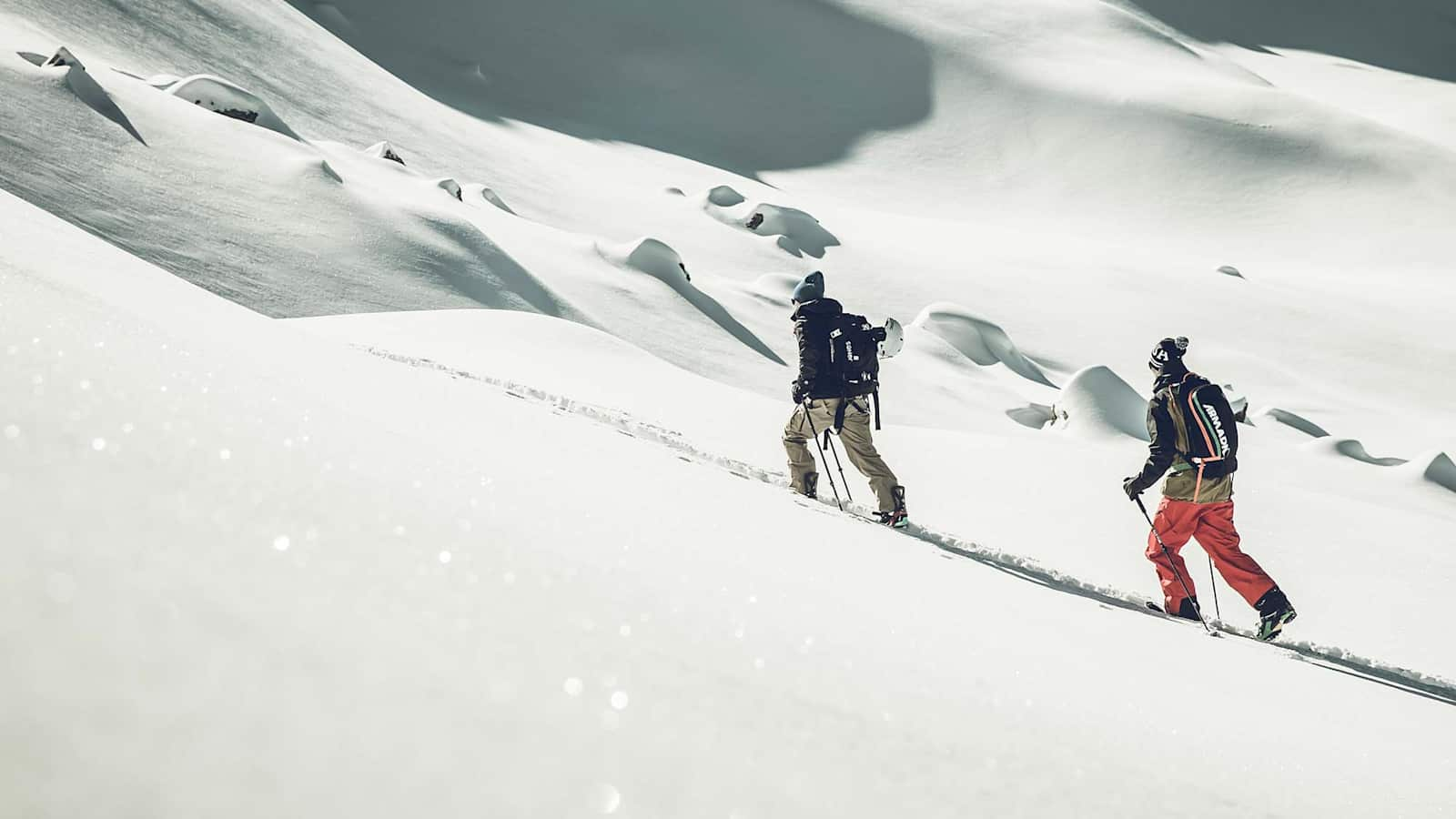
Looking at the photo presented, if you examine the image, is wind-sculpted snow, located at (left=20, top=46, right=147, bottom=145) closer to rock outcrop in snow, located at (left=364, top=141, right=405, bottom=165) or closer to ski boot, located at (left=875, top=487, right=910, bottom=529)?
rock outcrop in snow, located at (left=364, top=141, right=405, bottom=165)

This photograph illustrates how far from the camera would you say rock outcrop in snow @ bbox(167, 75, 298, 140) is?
25203 mm

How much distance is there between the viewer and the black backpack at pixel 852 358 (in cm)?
669

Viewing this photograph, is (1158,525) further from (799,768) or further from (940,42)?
(940,42)

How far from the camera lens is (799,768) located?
1543 mm

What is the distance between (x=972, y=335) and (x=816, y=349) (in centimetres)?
2585

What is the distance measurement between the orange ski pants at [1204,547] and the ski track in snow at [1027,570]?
0.69ft

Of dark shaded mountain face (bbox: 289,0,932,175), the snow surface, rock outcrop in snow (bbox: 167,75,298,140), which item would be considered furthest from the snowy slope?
dark shaded mountain face (bbox: 289,0,932,175)

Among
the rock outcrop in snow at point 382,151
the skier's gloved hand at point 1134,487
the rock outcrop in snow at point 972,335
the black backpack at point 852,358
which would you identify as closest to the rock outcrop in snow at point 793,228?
the rock outcrop in snow at point 972,335

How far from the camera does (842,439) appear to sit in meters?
6.84

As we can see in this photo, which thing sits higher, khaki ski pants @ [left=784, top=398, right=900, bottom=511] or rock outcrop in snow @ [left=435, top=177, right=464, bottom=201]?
khaki ski pants @ [left=784, top=398, right=900, bottom=511]

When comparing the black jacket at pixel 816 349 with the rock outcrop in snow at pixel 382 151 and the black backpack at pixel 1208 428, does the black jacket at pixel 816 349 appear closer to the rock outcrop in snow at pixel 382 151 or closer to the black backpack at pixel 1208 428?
the black backpack at pixel 1208 428

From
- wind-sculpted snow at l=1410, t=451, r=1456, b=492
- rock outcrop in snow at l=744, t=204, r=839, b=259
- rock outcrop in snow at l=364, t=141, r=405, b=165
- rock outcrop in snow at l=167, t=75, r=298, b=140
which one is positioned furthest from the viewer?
rock outcrop in snow at l=744, t=204, r=839, b=259

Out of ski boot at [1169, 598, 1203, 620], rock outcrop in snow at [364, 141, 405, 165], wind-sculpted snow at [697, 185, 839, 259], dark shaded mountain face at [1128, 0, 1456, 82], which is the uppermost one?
dark shaded mountain face at [1128, 0, 1456, 82]

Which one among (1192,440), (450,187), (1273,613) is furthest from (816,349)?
(450,187)
